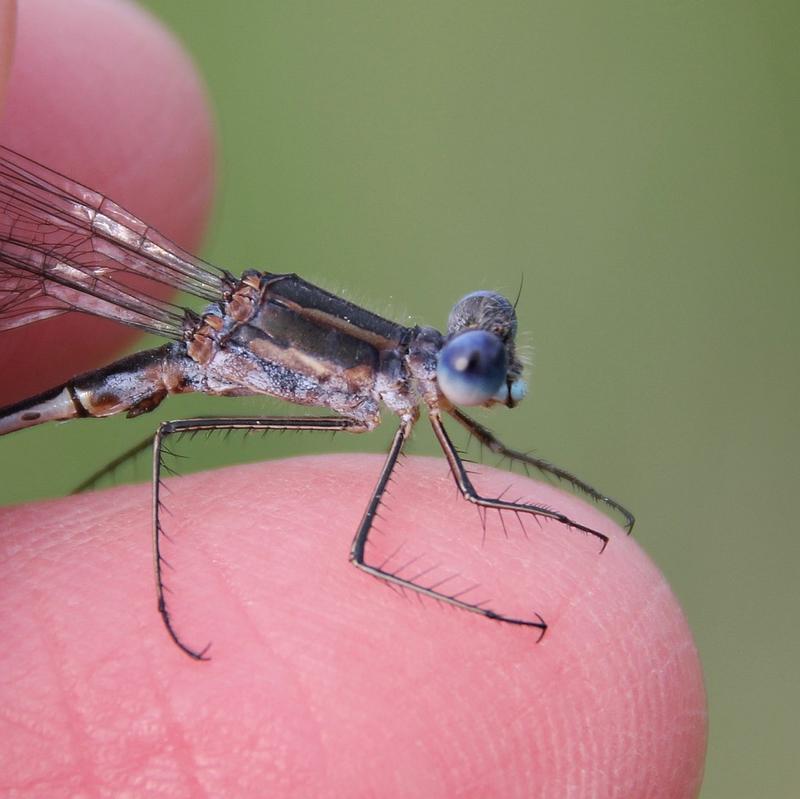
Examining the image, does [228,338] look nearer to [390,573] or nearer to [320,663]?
[390,573]

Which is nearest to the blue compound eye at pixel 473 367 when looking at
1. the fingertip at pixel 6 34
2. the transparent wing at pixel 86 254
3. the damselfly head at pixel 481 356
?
the damselfly head at pixel 481 356

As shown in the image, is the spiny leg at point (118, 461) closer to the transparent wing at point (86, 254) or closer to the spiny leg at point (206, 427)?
the transparent wing at point (86, 254)

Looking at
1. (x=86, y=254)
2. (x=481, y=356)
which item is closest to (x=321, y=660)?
(x=481, y=356)

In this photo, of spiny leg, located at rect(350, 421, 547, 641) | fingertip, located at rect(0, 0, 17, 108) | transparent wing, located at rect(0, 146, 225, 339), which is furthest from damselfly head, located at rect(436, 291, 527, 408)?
fingertip, located at rect(0, 0, 17, 108)

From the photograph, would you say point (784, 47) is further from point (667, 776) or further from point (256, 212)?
point (667, 776)

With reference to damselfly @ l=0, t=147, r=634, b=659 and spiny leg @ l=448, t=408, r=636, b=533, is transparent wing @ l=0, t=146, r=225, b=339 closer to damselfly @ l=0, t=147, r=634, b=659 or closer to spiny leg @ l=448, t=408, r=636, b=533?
damselfly @ l=0, t=147, r=634, b=659

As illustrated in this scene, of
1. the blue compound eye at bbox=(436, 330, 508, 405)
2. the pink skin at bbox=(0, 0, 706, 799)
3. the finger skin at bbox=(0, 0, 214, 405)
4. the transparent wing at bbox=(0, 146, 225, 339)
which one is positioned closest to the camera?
the pink skin at bbox=(0, 0, 706, 799)

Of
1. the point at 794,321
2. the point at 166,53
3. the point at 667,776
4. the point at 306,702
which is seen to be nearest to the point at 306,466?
the point at 306,702
